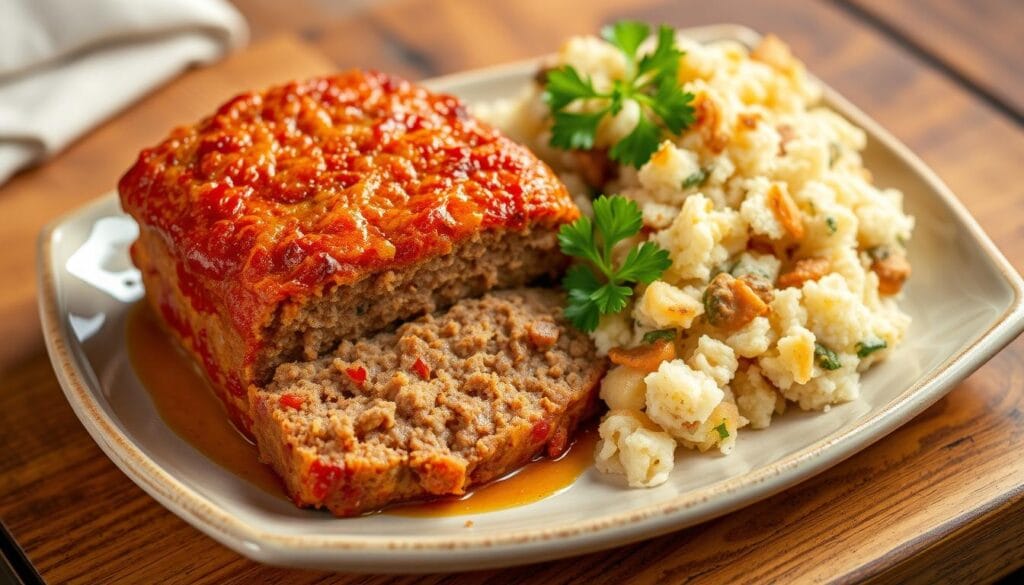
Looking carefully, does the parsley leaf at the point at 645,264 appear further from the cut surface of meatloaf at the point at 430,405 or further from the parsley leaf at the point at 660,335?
the cut surface of meatloaf at the point at 430,405

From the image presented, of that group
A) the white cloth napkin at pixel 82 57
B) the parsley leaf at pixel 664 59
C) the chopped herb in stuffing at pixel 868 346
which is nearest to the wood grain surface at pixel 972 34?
the parsley leaf at pixel 664 59

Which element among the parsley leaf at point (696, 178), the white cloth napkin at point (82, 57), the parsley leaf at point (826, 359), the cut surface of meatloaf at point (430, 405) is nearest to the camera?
the cut surface of meatloaf at point (430, 405)

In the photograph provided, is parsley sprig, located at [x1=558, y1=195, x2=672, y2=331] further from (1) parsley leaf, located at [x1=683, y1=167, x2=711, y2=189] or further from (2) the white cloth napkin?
(2) the white cloth napkin

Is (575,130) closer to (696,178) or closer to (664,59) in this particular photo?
(664,59)

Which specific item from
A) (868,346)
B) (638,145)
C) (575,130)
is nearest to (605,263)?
(638,145)

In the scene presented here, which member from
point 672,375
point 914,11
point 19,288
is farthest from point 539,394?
point 914,11

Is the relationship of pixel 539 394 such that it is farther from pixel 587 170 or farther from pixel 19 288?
pixel 19 288

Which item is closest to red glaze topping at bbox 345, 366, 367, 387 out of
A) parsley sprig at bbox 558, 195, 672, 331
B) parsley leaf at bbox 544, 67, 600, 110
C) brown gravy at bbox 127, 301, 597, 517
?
brown gravy at bbox 127, 301, 597, 517
